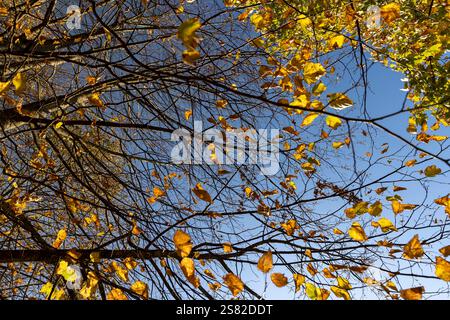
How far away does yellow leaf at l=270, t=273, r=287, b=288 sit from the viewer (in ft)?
6.96

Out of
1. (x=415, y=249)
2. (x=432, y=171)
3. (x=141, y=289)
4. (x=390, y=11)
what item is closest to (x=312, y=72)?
(x=390, y=11)

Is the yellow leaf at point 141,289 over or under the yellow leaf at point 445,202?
under

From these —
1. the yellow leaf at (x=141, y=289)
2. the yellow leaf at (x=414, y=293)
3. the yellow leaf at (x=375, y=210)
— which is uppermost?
the yellow leaf at (x=375, y=210)

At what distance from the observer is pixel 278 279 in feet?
7.05

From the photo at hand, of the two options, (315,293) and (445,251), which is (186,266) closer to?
(315,293)

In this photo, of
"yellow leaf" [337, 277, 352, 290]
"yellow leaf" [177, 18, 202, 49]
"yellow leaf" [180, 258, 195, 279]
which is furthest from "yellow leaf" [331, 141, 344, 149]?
"yellow leaf" [177, 18, 202, 49]

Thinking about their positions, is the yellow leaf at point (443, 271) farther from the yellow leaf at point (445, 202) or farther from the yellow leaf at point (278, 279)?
the yellow leaf at point (278, 279)

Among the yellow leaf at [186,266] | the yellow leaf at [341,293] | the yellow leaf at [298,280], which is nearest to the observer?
the yellow leaf at [186,266]

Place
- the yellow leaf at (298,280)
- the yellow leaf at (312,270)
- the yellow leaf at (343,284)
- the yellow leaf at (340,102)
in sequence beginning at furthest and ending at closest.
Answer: the yellow leaf at (312,270)
the yellow leaf at (298,280)
the yellow leaf at (343,284)
the yellow leaf at (340,102)

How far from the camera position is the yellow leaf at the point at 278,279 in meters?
2.12

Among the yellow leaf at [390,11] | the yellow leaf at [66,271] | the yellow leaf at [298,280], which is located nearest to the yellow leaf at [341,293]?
the yellow leaf at [298,280]

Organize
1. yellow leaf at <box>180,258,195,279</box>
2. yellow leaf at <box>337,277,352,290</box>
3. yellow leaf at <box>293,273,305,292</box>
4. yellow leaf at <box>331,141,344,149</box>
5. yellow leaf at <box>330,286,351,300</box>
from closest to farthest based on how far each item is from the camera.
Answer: yellow leaf at <box>180,258,195,279</box> < yellow leaf at <box>330,286,351,300</box> < yellow leaf at <box>337,277,352,290</box> < yellow leaf at <box>293,273,305,292</box> < yellow leaf at <box>331,141,344,149</box>

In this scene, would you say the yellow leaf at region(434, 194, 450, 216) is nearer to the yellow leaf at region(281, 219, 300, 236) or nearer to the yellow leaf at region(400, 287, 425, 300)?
the yellow leaf at region(400, 287, 425, 300)
